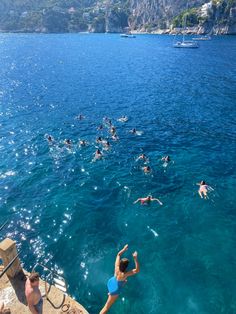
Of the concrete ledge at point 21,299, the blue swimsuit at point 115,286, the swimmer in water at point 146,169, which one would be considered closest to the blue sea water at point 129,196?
the swimmer in water at point 146,169

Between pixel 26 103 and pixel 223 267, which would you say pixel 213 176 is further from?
pixel 26 103

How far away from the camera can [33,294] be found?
13.2m

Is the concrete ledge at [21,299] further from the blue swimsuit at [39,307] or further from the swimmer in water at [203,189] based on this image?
the swimmer in water at [203,189]

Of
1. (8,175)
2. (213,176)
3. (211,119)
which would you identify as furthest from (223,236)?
(211,119)

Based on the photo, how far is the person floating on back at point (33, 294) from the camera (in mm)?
13047

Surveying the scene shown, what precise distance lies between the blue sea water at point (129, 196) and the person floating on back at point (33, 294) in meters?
4.04

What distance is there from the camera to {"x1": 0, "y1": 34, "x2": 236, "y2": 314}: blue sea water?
59.1ft

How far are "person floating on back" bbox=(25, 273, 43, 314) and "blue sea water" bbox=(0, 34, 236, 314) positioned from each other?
4.04 m

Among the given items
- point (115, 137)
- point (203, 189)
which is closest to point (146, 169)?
point (203, 189)

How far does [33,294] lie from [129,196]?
557 inches

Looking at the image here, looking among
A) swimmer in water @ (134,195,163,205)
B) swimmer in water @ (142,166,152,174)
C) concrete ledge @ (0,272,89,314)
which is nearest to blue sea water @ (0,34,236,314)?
swimmer in water @ (134,195,163,205)

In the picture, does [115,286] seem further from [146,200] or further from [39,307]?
[146,200]

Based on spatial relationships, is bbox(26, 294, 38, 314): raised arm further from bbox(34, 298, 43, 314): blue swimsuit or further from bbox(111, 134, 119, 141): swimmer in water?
bbox(111, 134, 119, 141): swimmer in water

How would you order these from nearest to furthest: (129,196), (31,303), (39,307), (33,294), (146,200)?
(33,294), (31,303), (39,307), (146,200), (129,196)
